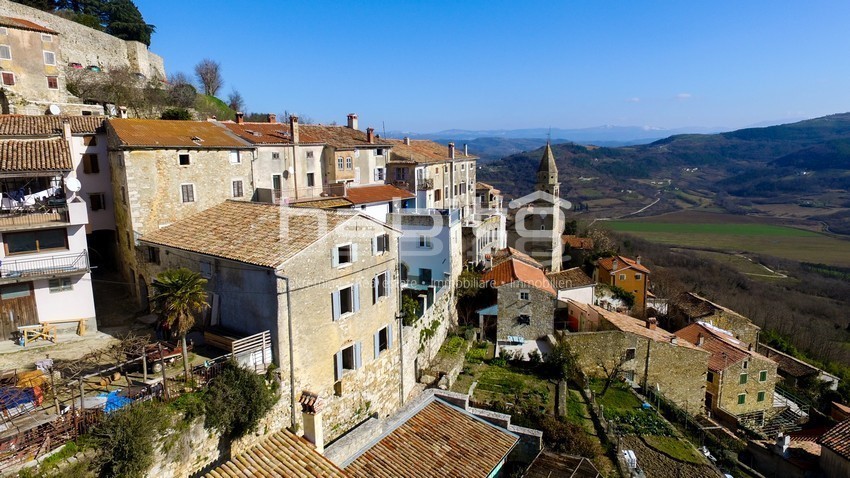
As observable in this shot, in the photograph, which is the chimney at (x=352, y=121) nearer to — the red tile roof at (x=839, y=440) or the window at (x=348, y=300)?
the window at (x=348, y=300)

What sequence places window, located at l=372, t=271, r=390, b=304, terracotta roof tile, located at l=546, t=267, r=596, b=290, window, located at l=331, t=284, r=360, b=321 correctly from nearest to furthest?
window, located at l=331, t=284, r=360, b=321, window, located at l=372, t=271, r=390, b=304, terracotta roof tile, located at l=546, t=267, r=596, b=290

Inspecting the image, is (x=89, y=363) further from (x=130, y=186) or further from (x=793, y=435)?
(x=793, y=435)

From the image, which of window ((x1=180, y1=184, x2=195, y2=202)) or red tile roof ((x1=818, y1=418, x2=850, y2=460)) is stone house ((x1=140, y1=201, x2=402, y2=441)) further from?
red tile roof ((x1=818, y1=418, x2=850, y2=460))

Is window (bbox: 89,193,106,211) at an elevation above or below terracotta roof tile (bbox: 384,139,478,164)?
below

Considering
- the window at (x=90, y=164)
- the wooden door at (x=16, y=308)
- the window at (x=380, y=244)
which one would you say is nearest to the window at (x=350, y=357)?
the window at (x=380, y=244)

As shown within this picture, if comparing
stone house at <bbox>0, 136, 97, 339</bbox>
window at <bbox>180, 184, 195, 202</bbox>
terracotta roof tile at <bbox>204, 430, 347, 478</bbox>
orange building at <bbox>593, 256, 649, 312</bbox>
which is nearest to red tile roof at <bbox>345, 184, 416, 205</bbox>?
window at <bbox>180, 184, 195, 202</bbox>

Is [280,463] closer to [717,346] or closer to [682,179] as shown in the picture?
[717,346]
